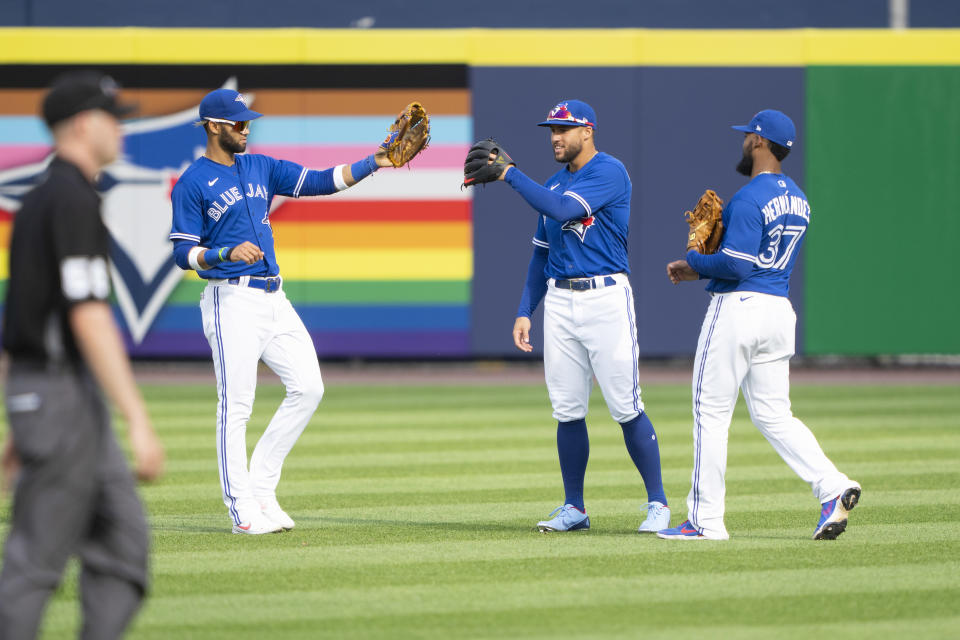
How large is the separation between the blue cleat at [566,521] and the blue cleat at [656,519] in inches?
12.2

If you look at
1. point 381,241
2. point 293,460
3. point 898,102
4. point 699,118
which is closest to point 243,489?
point 293,460

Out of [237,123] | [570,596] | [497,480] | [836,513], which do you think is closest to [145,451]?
[570,596]

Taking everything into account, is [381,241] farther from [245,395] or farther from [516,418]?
[245,395]

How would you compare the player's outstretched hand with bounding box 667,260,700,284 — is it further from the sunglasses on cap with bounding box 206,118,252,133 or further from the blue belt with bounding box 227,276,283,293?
the sunglasses on cap with bounding box 206,118,252,133

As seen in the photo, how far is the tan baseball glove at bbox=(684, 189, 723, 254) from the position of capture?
641cm

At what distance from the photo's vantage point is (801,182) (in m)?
16.2

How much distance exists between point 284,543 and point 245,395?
81cm

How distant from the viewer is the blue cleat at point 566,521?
22.0ft

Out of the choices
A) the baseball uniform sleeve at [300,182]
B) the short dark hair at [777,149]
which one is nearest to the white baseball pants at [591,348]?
the short dark hair at [777,149]

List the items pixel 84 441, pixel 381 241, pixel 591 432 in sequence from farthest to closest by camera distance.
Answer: pixel 381 241, pixel 591 432, pixel 84 441

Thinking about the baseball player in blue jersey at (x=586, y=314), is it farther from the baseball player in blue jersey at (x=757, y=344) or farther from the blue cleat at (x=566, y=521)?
the baseball player in blue jersey at (x=757, y=344)

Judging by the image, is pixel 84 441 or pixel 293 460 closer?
pixel 84 441

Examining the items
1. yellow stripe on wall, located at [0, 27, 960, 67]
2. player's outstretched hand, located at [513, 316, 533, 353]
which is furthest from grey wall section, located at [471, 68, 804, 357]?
player's outstretched hand, located at [513, 316, 533, 353]

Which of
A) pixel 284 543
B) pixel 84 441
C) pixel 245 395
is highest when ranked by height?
pixel 84 441
